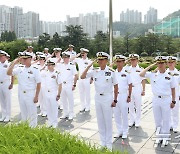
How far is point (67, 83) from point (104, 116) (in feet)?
8.50

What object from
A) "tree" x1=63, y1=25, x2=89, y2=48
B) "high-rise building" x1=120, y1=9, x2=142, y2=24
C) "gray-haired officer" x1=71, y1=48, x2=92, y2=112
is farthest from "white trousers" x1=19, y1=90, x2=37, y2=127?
"high-rise building" x1=120, y1=9, x2=142, y2=24

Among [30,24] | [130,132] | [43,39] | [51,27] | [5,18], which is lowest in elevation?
[130,132]

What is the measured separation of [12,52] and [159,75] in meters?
25.5

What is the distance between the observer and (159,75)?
5738 mm

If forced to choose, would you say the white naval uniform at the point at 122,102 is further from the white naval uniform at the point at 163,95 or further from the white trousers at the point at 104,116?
the white trousers at the point at 104,116

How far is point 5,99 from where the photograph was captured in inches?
314

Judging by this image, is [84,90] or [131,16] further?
[131,16]

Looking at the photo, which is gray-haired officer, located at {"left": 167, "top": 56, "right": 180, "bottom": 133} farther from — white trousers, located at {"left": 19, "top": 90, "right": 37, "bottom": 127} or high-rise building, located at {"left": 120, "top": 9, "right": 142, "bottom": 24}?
high-rise building, located at {"left": 120, "top": 9, "right": 142, "bottom": 24}

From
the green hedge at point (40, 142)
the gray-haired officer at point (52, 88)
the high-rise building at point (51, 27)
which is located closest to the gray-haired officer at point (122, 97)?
the gray-haired officer at point (52, 88)

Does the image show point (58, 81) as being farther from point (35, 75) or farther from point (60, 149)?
point (60, 149)

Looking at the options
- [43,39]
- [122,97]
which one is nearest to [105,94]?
[122,97]

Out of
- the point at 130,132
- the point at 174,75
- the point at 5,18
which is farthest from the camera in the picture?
the point at 5,18

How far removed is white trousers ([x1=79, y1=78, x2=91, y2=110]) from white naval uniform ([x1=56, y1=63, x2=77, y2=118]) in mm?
993

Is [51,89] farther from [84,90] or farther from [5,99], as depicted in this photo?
[84,90]
